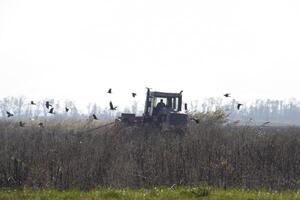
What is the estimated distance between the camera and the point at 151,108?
23.0 m

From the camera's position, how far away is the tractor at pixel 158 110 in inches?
875

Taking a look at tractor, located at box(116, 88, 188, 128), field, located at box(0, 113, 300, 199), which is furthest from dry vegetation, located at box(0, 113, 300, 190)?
tractor, located at box(116, 88, 188, 128)

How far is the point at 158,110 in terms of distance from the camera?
75.2ft

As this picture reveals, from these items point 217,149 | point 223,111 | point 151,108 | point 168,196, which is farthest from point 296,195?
point 223,111

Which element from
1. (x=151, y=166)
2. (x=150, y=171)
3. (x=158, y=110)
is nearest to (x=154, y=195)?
(x=150, y=171)

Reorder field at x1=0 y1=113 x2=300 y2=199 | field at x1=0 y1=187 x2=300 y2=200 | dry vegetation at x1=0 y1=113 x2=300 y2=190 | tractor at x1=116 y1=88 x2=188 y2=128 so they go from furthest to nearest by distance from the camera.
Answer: tractor at x1=116 y1=88 x2=188 y2=128 < dry vegetation at x1=0 y1=113 x2=300 y2=190 < field at x1=0 y1=113 x2=300 y2=199 < field at x1=0 y1=187 x2=300 y2=200

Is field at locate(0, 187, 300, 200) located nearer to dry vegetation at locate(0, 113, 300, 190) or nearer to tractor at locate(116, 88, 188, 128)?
dry vegetation at locate(0, 113, 300, 190)

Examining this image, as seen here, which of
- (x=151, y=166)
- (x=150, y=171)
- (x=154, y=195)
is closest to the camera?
(x=154, y=195)

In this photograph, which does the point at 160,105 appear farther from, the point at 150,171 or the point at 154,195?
the point at 154,195

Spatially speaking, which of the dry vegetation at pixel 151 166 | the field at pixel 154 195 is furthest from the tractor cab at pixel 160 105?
the field at pixel 154 195

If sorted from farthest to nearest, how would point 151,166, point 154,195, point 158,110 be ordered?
1. point 158,110
2. point 151,166
3. point 154,195

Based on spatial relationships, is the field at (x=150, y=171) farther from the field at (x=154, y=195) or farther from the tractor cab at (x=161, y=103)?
the tractor cab at (x=161, y=103)

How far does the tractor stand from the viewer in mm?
22219

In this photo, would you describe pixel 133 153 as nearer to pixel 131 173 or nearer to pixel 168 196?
pixel 131 173
